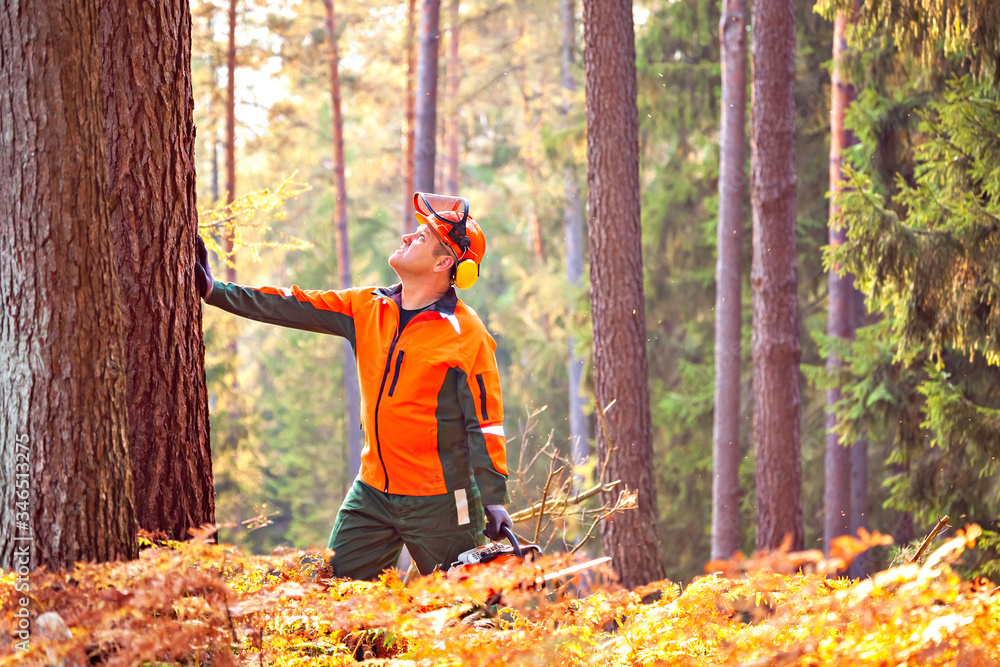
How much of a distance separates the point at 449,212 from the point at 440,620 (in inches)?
90.9

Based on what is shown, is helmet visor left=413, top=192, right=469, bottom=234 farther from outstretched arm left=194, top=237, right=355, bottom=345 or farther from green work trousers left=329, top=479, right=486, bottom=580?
green work trousers left=329, top=479, right=486, bottom=580

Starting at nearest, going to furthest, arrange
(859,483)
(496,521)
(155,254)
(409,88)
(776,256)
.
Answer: (155,254) → (496,521) → (776,256) → (859,483) → (409,88)

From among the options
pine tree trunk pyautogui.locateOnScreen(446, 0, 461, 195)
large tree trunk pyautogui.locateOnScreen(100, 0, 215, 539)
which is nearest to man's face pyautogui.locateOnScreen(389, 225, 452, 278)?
large tree trunk pyautogui.locateOnScreen(100, 0, 215, 539)

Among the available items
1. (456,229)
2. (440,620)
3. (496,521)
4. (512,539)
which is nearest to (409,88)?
(456,229)

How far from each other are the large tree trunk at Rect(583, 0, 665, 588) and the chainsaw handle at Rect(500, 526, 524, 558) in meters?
3.27

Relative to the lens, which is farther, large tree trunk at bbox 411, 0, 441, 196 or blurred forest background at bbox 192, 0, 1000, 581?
large tree trunk at bbox 411, 0, 441, 196

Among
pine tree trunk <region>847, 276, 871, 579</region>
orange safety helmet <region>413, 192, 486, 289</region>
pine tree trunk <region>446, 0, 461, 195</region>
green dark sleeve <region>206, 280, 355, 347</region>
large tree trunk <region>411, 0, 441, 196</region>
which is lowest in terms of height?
pine tree trunk <region>847, 276, 871, 579</region>

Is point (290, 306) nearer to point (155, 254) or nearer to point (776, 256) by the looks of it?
point (155, 254)

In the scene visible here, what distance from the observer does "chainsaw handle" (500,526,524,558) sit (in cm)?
331

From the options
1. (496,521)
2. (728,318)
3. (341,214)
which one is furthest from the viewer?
(341,214)

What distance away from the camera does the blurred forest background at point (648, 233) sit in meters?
6.74

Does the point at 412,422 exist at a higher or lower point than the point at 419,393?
lower

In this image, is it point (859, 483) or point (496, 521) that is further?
point (859, 483)

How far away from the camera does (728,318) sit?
10.5 meters
